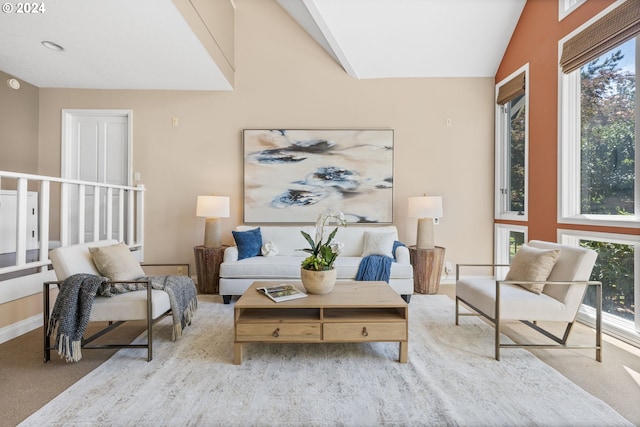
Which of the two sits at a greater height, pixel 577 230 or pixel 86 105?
pixel 86 105

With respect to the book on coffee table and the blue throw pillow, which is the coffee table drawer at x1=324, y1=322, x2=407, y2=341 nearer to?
the book on coffee table

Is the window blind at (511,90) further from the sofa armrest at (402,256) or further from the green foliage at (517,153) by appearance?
the sofa armrest at (402,256)

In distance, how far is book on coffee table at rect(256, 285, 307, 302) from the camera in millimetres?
2436

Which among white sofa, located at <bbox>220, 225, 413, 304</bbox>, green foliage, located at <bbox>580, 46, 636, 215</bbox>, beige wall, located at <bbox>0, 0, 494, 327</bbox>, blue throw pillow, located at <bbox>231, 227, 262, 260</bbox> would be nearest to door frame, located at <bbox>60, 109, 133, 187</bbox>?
beige wall, located at <bbox>0, 0, 494, 327</bbox>

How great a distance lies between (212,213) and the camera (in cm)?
416

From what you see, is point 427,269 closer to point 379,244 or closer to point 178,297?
point 379,244

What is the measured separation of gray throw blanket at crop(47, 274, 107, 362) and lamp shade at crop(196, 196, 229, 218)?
1.88 meters

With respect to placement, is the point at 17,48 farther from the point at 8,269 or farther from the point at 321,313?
the point at 321,313

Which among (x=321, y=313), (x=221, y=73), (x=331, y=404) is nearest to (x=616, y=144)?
(x=321, y=313)

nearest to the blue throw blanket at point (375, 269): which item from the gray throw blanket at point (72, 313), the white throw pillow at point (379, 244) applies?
the white throw pillow at point (379, 244)

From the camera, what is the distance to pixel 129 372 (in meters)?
2.16

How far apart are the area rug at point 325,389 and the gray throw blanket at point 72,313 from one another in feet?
0.86

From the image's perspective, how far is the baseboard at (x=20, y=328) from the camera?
2634mm

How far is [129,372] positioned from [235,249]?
1.91m
